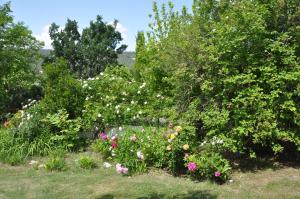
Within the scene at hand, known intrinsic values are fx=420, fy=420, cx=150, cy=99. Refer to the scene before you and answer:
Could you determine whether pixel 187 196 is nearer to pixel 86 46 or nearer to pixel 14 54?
pixel 14 54

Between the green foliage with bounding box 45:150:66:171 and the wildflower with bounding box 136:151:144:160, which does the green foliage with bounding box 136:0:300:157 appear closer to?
the wildflower with bounding box 136:151:144:160

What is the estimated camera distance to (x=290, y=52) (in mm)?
6543

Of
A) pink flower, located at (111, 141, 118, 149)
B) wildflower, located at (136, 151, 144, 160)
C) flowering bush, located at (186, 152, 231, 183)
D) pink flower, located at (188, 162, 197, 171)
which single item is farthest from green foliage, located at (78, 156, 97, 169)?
pink flower, located at (188, 162, 197, 171)

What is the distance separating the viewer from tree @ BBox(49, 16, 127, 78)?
16.5 meters

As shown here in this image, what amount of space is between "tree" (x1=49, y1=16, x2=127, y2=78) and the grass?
9.60 metres

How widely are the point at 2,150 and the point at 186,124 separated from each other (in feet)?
12.9

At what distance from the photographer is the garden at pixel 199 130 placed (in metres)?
6.33

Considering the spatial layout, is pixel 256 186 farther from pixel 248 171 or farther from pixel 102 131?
pixel 102 131

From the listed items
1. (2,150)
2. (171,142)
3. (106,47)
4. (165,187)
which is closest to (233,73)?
(171,142)

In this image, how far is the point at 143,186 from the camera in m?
6.19

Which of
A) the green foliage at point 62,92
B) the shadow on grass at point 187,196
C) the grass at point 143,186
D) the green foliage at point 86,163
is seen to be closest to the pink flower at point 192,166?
the grass at point 143,186

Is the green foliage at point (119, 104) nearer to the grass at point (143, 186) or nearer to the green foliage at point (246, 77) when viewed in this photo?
the green foliage at point (246, 77)

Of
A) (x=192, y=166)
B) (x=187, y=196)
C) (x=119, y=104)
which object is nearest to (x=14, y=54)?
(x=119, y=104)

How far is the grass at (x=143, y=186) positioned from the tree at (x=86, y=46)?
31.5 ft
